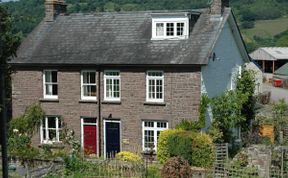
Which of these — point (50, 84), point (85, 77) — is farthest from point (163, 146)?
point (50, 84)

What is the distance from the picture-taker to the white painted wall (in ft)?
93.1

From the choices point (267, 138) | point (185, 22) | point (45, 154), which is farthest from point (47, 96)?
point (267, 138)

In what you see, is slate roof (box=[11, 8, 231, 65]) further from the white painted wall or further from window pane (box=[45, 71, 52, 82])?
the white painted wall

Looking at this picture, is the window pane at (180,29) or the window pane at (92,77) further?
the window pane at (92,77)

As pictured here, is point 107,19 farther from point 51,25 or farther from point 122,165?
point 122,165

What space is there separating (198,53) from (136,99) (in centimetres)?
459

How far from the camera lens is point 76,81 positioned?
99.8ft

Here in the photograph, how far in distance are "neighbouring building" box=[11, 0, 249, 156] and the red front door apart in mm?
43

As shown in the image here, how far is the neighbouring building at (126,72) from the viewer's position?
28047 mm

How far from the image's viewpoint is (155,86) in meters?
28.5

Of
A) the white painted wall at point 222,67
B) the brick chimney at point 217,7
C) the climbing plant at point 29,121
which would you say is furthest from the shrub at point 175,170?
the climbing plant at point 29,121

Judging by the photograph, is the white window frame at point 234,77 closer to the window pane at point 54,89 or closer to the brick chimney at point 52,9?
the window pane at point 54,89

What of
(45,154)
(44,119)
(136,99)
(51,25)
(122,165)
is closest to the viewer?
(122,165)

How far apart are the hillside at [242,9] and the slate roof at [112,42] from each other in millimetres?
22210
